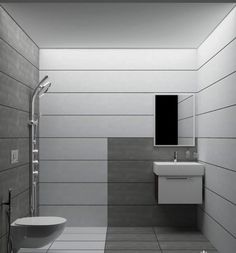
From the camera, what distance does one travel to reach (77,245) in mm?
4805

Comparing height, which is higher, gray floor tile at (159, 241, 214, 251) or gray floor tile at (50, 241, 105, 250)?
gray floor tile at (159, 241, 214, 251)

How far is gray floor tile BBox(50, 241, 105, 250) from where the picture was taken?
4.69m

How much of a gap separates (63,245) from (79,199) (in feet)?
3.12

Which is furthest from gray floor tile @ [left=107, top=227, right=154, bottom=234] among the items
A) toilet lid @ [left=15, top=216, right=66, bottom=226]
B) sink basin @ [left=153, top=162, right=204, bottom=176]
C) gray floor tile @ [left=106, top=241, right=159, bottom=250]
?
toilet lid @ [left=15, top=216, right=66, bottom=226]

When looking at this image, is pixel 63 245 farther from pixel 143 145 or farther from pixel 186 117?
pixel 186 117

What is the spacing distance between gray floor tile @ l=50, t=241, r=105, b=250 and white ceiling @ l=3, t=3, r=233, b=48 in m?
2.49

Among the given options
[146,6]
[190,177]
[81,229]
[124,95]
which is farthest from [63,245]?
[146,6]

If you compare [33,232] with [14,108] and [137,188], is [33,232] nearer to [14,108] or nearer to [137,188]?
[14,108]

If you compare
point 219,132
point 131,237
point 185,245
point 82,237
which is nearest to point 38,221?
point 82,237

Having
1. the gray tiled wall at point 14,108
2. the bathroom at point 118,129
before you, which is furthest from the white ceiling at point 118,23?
the gray tiled wall at point 14,108

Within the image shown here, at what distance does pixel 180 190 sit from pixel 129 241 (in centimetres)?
Answer: 90

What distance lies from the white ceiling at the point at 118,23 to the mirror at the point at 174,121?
749 mm

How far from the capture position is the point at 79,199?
5.68 m

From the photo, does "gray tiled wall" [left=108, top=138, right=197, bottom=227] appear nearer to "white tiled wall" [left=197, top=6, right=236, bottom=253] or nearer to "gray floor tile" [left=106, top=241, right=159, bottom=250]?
"white tiled wall" [left=197, top=6, right=236, bottom=253]
